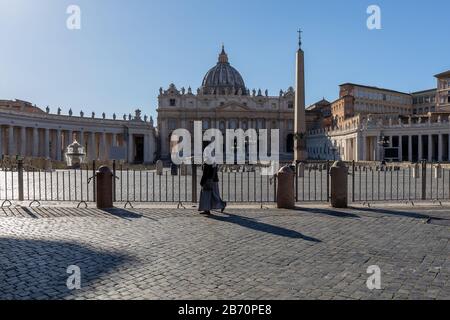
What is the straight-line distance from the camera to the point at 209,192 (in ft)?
33.9

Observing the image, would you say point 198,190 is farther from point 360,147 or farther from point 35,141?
point 360,147

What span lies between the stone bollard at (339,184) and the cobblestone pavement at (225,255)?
119 cm

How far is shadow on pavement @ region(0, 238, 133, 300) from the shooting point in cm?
463

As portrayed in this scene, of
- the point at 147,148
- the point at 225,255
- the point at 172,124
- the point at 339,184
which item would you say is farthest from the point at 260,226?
the point at 172,124

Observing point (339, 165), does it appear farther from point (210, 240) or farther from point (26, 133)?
point (26, 133)

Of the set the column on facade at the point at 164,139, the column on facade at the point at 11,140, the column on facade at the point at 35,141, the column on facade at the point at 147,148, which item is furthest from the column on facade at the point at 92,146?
the column on facade at the point at 164,139

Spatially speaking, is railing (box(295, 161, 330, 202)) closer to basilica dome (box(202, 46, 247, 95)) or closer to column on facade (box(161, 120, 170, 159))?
column on facade (box(161, 120, 170, 159))

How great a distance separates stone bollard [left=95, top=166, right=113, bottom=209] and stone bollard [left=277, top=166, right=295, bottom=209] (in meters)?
4.95

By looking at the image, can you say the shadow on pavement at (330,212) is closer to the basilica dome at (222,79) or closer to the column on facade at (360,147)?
the column on facade at (360,147)

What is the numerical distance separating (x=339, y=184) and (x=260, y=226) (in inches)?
150

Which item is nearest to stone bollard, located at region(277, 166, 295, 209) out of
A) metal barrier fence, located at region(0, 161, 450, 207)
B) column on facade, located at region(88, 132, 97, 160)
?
metal barrier fence, located at region(0, 161, 450, 207)
